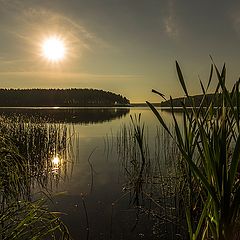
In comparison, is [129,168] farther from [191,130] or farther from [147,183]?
[191,130]

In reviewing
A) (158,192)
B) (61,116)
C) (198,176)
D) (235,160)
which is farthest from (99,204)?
(61,116)

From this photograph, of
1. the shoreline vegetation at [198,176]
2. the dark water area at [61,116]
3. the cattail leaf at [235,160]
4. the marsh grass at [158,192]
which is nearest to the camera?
the cattail leaf at [235,160]

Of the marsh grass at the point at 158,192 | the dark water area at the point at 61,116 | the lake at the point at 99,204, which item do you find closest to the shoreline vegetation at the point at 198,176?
the marsh grass at the point at 158,192

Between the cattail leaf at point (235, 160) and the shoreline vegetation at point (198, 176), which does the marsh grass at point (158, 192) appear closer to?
the shoreline vegetation at point (198, 176)

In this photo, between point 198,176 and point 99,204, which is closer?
point 198,176

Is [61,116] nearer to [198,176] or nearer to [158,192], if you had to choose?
[158,192]

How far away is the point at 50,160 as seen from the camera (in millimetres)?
10812

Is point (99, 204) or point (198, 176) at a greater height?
point (198, 176)

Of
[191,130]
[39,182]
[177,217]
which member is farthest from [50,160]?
[191,130]

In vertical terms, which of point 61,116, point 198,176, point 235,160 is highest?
point 235,160

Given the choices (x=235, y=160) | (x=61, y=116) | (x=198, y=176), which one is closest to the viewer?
(x=235, y=160)

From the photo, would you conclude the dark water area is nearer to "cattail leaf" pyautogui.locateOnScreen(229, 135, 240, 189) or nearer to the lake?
the lake

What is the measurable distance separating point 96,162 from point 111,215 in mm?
5587

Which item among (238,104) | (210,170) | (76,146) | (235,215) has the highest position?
(238,104)
